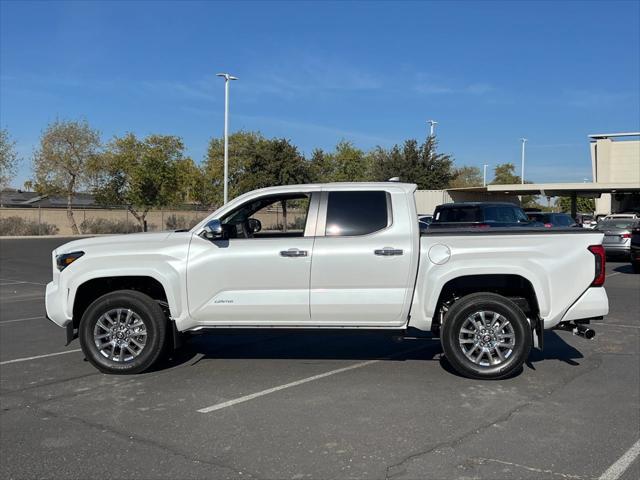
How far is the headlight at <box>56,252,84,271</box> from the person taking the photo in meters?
6.50

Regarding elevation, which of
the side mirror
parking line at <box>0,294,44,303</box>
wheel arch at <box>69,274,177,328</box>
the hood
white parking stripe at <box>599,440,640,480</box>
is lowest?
parking line at <box>0,294,44,303</box>

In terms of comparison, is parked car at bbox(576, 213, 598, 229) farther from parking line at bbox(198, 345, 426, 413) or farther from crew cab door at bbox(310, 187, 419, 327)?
crew cab door at bbox(310, 187, 419, 327)

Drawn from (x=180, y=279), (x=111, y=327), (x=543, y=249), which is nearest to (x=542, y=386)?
(x=543, y=249)

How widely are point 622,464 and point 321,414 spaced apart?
2.29 metres

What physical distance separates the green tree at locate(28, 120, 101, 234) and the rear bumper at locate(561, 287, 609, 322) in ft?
139

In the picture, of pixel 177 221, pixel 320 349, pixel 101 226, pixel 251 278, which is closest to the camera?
pixel 251 278

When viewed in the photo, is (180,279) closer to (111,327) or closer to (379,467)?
(111,327)

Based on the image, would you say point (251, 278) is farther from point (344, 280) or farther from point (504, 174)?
point (504, 174)

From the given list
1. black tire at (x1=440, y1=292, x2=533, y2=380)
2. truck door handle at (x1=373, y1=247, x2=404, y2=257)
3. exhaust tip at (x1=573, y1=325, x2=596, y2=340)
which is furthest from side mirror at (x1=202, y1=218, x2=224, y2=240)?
exhaust tip at (x1=573, y1=325, x2=596, y2=340)

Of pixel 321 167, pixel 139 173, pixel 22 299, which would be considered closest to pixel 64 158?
A: pixel 139 173

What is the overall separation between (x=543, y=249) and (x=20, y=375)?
18.5 feet

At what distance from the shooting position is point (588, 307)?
6.12 metres

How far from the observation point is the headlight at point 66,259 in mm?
6504

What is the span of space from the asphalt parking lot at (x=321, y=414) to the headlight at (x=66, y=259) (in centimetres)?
118
